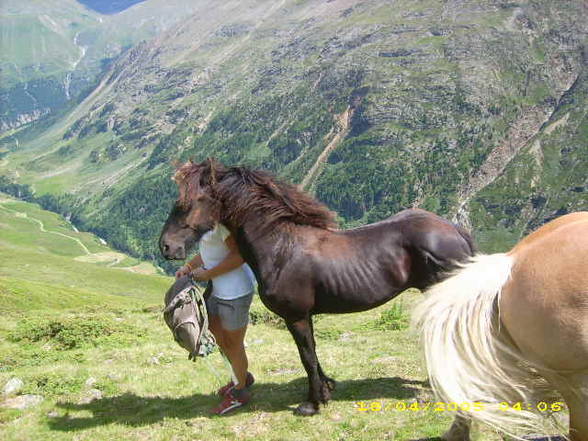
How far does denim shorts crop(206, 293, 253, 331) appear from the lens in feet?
23.7

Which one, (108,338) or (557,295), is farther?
(108,338)

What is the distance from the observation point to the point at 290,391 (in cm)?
809

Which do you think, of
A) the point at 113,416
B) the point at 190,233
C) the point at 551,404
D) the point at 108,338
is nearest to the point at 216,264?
the point at 190,233

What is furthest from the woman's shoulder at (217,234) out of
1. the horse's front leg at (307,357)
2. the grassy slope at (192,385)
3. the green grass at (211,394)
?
the green grass at (211,394)

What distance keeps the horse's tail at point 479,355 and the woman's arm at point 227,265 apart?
11.1 ft

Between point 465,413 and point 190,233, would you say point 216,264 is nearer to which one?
point 190,233

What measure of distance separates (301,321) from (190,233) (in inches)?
76.8

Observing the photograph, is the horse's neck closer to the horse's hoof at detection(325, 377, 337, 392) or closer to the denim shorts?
the denim shorts

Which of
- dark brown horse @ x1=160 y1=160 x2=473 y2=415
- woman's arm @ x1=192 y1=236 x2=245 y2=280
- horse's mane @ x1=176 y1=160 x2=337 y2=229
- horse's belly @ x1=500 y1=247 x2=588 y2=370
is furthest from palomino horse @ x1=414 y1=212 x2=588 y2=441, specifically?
woman's arm @ x1=192 y1=236 x2=245 y2=280

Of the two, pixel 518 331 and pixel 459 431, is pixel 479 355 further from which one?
pixel 459 431

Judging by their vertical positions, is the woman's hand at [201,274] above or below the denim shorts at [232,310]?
above

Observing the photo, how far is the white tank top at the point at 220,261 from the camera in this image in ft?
23.4

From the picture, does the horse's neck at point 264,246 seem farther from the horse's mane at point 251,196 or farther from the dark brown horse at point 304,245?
the horse's mane at point 251,196

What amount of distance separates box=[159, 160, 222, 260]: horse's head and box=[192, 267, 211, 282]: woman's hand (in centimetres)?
39
